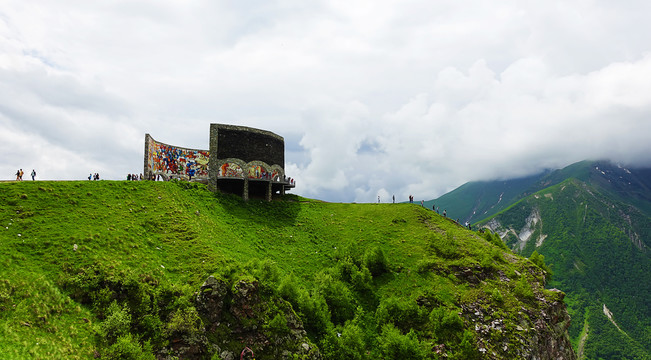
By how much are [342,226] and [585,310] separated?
611 ft

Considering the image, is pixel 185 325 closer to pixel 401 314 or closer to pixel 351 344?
pixel 351 344

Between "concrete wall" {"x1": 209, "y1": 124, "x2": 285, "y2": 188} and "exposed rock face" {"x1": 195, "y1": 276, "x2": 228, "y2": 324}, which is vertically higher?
"concrete wall" {"x1": 209, "y1": 124, "x2": 285, "y2": 188}

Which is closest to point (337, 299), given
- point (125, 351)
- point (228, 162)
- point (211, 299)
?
point (211, 299)

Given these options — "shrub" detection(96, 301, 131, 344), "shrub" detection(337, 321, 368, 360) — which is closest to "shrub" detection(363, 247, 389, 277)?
"shrub" detection(337, 321, 368, 360)

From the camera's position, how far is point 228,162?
53.5 metres

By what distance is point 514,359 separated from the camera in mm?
32781

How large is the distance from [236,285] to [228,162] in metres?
27.8

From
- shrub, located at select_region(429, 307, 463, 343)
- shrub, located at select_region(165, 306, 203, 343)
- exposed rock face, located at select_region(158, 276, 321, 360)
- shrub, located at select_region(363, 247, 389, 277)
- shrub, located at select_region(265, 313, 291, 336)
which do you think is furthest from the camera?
shrub, located at select_region(363, 247, 389, 277)

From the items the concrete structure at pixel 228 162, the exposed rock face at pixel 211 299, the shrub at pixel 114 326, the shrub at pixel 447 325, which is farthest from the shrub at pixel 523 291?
the shrub at pixel 114 326

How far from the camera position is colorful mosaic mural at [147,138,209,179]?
51.6 m

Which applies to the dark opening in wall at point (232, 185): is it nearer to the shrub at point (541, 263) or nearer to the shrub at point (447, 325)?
→ the shrub at point (447, 325)

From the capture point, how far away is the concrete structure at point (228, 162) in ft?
173

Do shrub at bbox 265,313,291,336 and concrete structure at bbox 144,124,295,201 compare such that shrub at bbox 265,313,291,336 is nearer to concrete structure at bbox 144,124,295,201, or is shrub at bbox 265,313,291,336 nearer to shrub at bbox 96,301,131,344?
shrub at bbox 96,301,131,344

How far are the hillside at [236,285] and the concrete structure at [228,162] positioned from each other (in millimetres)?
4170
